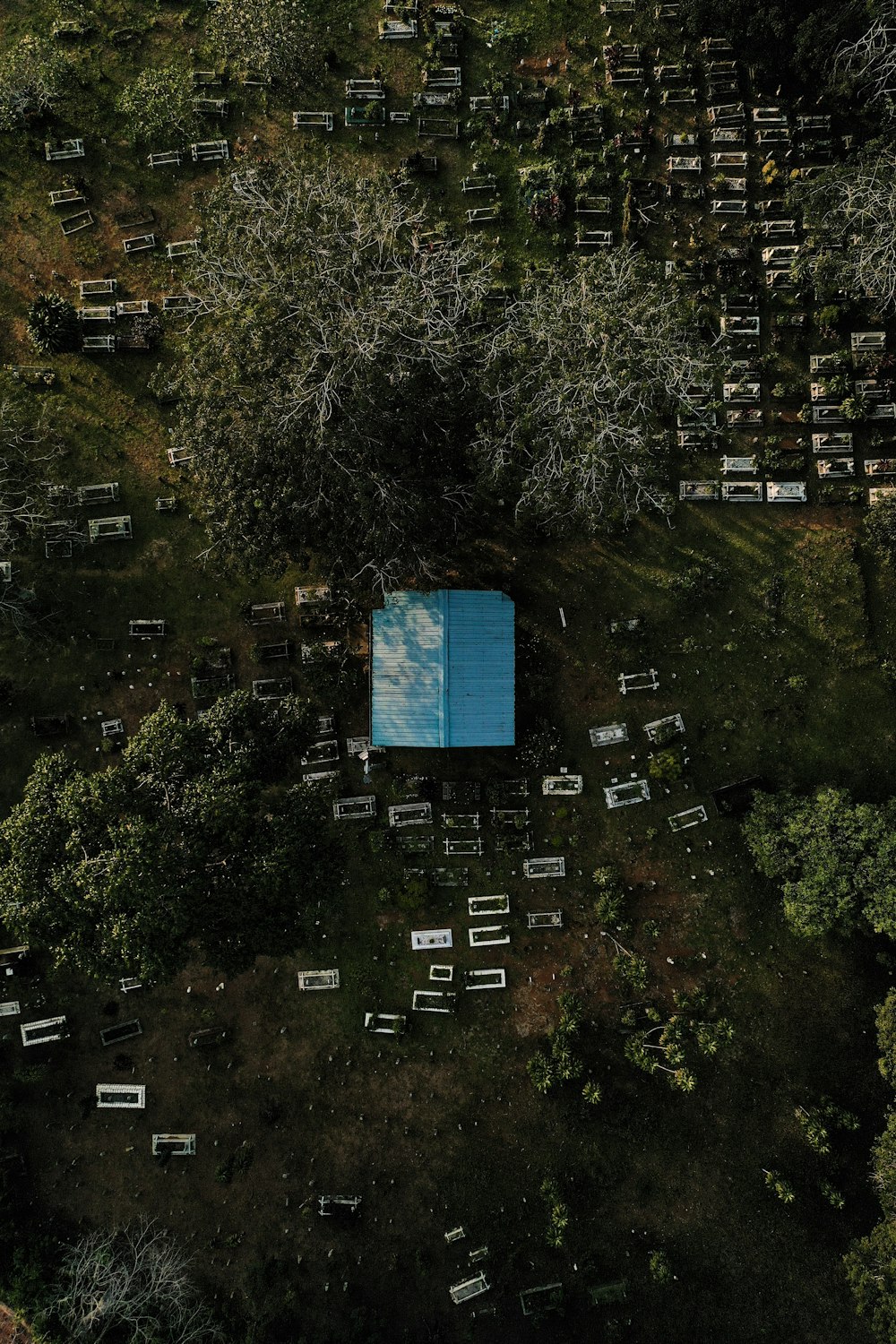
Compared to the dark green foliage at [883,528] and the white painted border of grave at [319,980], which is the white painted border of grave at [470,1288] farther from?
the dark green foliage at [883,528]

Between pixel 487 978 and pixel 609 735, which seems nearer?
pixel 487 978

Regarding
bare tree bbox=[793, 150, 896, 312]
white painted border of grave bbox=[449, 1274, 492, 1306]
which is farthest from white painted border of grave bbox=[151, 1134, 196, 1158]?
bare tree bbox=[793, 150, 896, 312]

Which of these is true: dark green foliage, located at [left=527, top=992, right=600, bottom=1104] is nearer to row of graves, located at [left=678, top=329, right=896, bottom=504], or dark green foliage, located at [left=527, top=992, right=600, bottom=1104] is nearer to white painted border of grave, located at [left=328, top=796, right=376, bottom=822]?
white painted border of grave, located at [left=328, top=796, right=376, bottom=822]

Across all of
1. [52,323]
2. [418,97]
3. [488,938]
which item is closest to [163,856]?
[488,938]

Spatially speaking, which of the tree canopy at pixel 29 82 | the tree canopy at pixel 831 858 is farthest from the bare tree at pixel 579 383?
the tree canopy at pixel 29 82

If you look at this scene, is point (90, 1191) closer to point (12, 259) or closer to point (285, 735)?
point (285, 735)

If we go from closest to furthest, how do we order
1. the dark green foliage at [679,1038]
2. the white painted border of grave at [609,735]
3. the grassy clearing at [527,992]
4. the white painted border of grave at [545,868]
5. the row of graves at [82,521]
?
the dark green foliage at [679,1038] → the grassy clearing at [527,992] → the white painted border of grave at [545,868] → the white painted border of grave at [609,735] → the row of graves at [82,521]

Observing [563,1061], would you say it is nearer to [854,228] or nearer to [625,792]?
[625,792]
